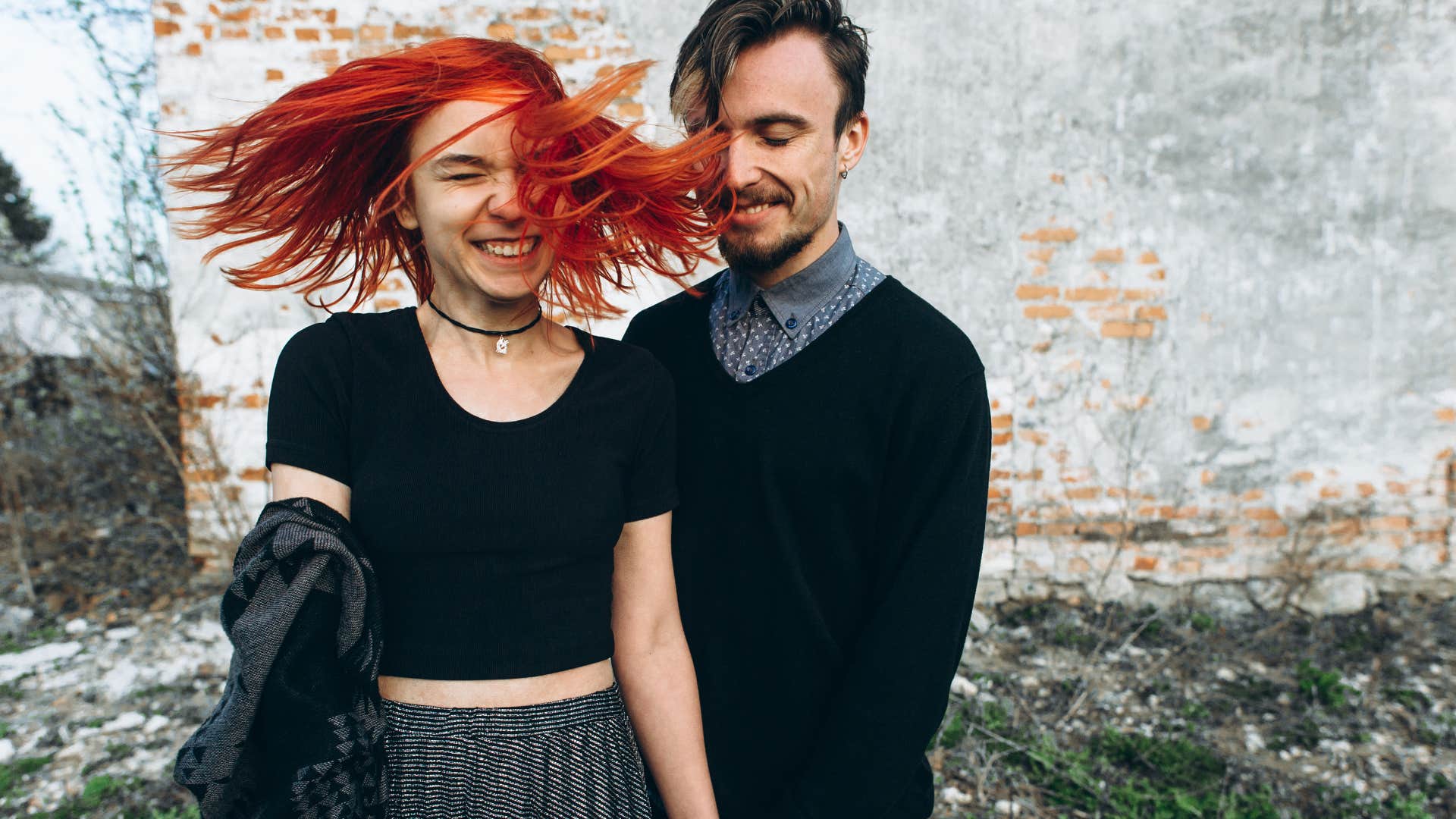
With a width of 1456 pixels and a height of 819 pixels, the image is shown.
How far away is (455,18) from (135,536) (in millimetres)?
3429

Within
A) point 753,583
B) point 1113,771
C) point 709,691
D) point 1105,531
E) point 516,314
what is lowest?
point 1113,771

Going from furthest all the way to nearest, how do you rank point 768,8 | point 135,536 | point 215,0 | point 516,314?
point 135,536 → point 215,0 → point 768,8 → point 516,314

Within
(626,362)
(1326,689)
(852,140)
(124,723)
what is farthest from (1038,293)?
(124,723)

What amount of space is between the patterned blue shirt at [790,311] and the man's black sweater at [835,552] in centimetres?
4

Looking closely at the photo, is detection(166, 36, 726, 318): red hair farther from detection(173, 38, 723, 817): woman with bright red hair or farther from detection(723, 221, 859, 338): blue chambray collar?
detection(723, 221, 859, 338): blue chambray collar

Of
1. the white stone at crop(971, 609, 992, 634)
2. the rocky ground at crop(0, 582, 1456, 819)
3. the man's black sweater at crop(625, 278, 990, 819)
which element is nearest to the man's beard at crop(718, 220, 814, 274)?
the man's black sweater at crop(625, 278, 990, 819)

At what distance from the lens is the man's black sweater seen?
1.59 m

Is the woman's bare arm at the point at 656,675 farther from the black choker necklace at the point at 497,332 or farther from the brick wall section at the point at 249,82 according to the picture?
the brick wall section at the point at 249,82

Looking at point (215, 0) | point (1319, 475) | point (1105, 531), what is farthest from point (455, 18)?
point (1319, 475)

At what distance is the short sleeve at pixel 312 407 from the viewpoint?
1.31m

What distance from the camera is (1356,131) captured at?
14.0 feet

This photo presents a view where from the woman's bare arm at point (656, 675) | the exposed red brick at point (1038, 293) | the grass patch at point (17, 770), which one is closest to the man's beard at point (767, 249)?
the woman's bare arm at point (656, 675)

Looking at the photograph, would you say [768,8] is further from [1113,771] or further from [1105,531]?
[1105,531]

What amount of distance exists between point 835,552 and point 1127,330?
10.7ft
